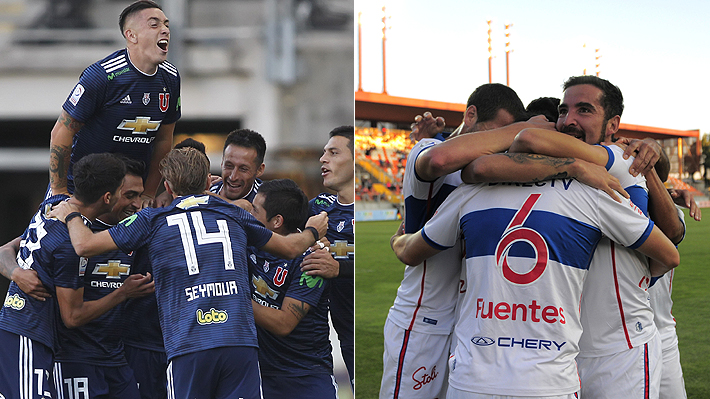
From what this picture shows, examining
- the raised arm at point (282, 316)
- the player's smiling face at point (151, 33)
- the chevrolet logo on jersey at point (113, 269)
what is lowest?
the raised arm at point (282, 316)

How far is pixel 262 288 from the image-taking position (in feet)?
8.89

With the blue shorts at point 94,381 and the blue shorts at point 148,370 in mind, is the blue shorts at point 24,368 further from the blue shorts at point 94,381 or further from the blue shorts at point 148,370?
the blue shorts at point 148,370

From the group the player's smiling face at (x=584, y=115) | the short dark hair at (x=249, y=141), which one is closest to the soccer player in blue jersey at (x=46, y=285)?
the short dark hair at (x=249, y=141)

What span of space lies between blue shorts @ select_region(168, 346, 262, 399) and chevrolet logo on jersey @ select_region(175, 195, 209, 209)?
610mm

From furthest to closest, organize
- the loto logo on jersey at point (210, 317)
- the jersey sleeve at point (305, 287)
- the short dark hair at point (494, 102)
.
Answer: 1. the jersey sleeve at point (305, 287)
2. the loto logo on jersey at point (210, 317)
3. the short dark hair at point (494, 102)

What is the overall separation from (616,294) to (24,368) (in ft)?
7.69

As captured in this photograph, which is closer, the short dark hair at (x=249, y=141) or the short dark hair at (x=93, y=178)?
the short dark hair at (x=93, y=178)

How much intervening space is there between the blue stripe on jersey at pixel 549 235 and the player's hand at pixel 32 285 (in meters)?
1.85

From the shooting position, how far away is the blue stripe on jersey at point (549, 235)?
169 centimetres

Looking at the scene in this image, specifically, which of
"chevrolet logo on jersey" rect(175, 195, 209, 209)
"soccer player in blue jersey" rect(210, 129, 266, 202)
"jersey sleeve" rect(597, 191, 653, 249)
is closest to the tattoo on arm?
"soccer player in blue jersey" rect(210, 129, 266, 202)

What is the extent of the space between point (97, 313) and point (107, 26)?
1.25 metres

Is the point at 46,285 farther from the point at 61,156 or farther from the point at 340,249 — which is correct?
the point at 340,249

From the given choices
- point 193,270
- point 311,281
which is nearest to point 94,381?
point 193,270

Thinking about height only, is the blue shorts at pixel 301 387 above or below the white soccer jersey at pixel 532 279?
below
